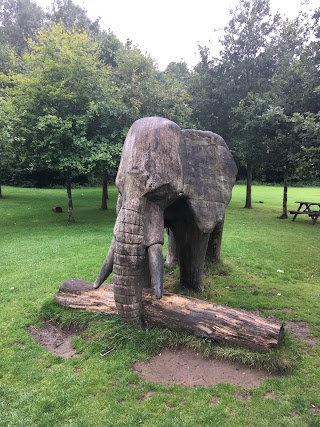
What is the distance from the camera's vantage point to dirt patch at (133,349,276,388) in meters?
4.09

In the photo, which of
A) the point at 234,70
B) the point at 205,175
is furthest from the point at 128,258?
the point at 234,70

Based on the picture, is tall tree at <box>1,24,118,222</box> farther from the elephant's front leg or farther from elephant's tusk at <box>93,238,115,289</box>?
elephant's tusk at <box>93,238,115,289</box>

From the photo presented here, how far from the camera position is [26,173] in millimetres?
31016

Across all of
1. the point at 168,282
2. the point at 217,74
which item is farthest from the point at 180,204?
the point at 217,74

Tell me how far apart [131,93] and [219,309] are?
1237 cm

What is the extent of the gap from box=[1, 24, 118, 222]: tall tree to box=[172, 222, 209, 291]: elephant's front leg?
727 cm

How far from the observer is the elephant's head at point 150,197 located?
4.27m

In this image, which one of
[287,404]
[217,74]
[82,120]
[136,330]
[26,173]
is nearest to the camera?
[287,404]

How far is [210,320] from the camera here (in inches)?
183

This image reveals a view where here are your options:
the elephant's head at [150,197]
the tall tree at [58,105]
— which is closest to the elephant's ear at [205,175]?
the elephant's head at [150,197]

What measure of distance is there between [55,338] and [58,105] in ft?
34.2

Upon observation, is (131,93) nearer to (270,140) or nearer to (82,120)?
→ (82,120)

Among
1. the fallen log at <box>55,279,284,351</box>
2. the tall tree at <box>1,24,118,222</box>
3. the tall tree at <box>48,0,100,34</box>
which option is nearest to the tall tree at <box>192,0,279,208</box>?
Result: the tall tree at <box>1,24,118,222</box>

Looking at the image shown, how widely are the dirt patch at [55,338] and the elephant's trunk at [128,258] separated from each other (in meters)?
1.08
